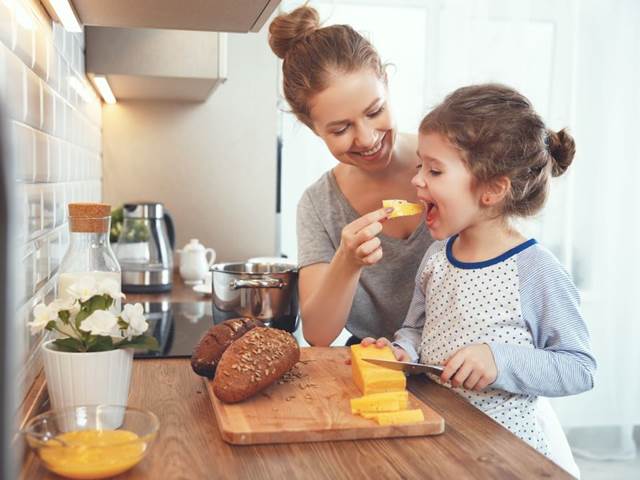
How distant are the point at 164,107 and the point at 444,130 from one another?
5.24ft

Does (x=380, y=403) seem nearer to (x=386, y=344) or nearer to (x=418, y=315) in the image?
(x=386, y=344)

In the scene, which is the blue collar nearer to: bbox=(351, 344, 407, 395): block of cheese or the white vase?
bbox=(351, 344, 407, 395): block of cheese

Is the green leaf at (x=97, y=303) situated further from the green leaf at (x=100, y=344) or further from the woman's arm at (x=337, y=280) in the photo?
the woman's arm at (x=337, y=280)

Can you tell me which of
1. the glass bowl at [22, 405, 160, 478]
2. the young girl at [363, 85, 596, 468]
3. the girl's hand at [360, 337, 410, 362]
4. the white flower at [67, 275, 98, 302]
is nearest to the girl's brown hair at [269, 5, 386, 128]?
the young girl at [363, 85, 596, 468]

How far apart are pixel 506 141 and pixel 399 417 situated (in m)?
0.65

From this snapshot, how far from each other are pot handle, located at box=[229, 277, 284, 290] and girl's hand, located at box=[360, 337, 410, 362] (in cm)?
34

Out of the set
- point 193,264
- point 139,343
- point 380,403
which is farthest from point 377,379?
point 193,264

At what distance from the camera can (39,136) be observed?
4.04ft

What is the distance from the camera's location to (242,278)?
158 cm

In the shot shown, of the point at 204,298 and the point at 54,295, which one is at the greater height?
the point at 54,295

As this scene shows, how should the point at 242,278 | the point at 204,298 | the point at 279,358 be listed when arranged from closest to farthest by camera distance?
the point at 279,358
the point at 242,278
the point at 204,298

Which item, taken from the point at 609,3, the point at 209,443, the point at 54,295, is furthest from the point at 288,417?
the point at 609,3

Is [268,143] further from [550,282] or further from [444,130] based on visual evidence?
[550,282]

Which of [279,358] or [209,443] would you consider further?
[279,358]
